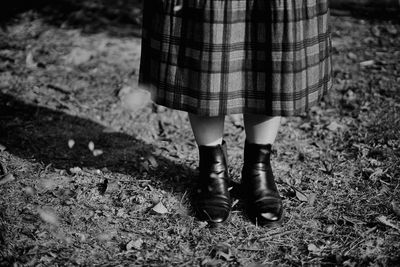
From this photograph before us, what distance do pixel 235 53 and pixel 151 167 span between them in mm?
889

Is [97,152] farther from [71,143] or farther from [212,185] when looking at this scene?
[212,185]

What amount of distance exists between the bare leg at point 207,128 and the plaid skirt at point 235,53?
0.15m

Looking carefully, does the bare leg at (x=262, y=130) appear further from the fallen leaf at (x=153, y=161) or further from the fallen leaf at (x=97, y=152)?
the fallen leaf at (x=97, y=152)

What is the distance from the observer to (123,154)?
2281mm

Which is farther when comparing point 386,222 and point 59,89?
point 59,89

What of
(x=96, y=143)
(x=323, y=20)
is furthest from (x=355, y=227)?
(x=96, y=143)

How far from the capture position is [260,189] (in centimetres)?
179

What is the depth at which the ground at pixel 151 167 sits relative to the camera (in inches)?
64.4

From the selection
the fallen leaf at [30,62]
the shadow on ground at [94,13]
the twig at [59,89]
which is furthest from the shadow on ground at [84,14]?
the twig at [59,89]

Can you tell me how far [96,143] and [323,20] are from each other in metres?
1.41

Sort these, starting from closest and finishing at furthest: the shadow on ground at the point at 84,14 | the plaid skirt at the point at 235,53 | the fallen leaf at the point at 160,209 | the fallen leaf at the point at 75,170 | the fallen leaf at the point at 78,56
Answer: the plaid skirt at the point at 235,53
the fallen leaf at the point at 160,209
the fallen leaf at the point at 75,170
the fallen leaf at the point at 78,56
the shadow on ground at the point at 84,14

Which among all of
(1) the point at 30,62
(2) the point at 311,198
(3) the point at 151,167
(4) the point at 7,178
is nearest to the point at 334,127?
(2) the point at 311,198

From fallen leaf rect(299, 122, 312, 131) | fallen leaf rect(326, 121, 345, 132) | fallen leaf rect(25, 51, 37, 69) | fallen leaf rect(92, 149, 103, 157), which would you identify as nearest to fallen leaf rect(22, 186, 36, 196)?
fallen leaf rect(92, 149, 103, 157)

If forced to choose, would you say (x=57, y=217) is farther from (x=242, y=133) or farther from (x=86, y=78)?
(x=86, y=78)
